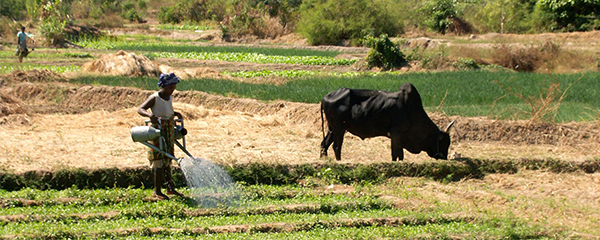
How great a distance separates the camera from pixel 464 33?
43438mm

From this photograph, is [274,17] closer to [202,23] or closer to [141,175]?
[202,23]

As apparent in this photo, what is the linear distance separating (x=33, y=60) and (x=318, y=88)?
620 inches

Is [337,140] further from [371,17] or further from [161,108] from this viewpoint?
[371,17]

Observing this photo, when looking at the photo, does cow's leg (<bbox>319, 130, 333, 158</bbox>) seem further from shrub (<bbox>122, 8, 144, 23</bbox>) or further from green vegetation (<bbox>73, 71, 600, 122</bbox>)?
shrub (<bbox>122, 8, 144, 23</bbox>)


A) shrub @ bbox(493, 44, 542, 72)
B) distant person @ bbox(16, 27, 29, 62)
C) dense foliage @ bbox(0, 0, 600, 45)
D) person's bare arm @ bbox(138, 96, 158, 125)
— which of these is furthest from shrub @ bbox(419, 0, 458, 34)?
person's bare arm @ bbox(138, 96, 158, 125)

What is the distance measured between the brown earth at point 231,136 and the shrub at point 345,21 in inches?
983

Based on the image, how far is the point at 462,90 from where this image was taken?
17.0 metres

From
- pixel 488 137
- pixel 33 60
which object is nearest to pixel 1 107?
pixel 488 137

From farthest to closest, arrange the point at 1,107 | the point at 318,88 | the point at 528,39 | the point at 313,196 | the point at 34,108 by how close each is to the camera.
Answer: the point at 528,39 → the point at 318,88 → the point at 34,108 → the point at 1,107 → the point at 313,196

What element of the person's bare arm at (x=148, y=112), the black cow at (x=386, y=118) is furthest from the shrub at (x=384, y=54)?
the person's bare arm at (x=148, y=112)

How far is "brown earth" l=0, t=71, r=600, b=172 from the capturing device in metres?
9.68

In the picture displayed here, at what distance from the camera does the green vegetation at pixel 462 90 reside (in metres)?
13.8

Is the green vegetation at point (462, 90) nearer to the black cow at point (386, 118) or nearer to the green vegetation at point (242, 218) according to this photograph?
the black cow at point (386, 118)

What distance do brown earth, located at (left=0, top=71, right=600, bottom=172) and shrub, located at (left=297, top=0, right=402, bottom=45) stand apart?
2498cm
